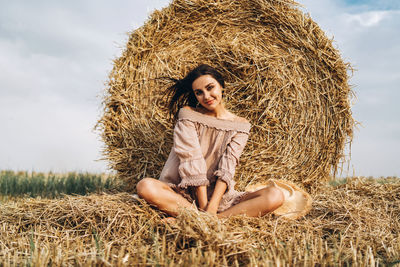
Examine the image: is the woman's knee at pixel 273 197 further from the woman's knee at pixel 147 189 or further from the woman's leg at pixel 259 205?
the woman's knee at pixel 147 189

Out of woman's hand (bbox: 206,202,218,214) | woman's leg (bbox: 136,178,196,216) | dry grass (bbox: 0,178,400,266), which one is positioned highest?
woman's leg (bbox: 136,178,196,216)

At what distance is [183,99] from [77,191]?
2.10 metres

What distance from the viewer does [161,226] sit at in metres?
2.14

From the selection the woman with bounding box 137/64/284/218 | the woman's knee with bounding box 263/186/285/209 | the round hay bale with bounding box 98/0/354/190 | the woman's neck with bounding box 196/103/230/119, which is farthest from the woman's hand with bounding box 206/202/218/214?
the round hay bale with bounding box 98/0/354/190

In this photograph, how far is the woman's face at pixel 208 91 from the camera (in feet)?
8.50

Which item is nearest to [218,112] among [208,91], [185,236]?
[208,91]

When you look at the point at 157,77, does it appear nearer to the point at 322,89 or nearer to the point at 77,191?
the point at 322,89

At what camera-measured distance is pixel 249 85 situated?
3.13 meters

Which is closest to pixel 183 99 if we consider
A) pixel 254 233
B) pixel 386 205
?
pixel 254 233

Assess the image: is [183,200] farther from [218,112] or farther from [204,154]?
[218,112]

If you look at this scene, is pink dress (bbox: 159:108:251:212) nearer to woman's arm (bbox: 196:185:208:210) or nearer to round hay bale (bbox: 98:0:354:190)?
woman's arm (bbox: 196:185:208:210)

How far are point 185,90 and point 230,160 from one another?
79cm

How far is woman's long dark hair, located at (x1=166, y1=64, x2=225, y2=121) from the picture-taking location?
105 inches

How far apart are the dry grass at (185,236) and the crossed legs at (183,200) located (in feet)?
0.26
